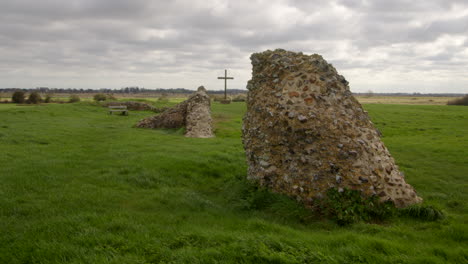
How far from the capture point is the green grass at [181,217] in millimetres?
5582

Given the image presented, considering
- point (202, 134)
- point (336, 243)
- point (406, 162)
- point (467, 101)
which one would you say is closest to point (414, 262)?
point (336, 243)

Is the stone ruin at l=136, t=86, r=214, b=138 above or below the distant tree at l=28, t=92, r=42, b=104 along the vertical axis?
below

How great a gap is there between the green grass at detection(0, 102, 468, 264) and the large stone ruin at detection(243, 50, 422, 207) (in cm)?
71

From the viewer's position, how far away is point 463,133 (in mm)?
23578

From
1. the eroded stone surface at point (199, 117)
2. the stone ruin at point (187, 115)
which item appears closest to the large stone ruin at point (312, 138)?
the eroded stone surface at point (199, 117)

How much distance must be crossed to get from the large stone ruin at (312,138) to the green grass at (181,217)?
2.32 ft

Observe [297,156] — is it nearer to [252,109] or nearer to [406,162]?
[252,109]

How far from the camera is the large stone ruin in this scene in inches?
309

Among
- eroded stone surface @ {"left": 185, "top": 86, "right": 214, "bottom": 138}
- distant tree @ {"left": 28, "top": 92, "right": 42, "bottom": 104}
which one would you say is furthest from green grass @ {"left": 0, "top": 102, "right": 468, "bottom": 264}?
distant tree @ {"left": 28, "top": 92, "right": 42, "bottom": 104}

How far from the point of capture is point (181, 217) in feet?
25.3

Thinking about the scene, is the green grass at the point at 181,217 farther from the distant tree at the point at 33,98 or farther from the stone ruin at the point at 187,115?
the distant tree at the point at 33,98

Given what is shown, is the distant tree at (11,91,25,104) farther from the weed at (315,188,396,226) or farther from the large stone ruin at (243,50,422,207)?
the weed at (315,188,396,226)

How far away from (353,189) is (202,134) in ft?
53.6

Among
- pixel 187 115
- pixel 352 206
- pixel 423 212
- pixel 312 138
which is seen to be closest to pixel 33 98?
pixel 187 115
